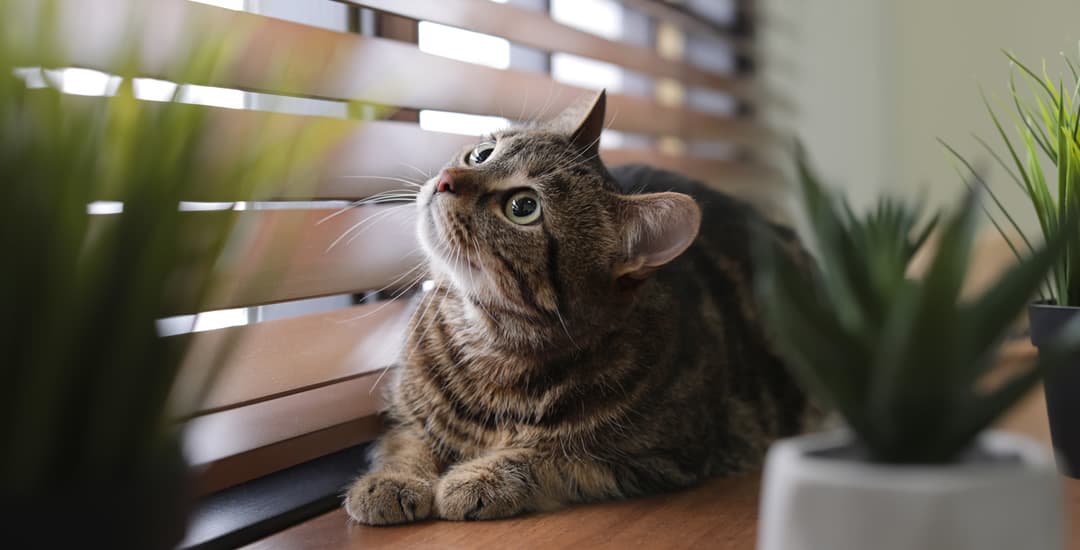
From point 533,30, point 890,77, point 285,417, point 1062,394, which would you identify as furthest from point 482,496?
point 890,77

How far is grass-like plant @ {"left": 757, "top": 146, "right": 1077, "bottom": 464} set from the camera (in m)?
0.47

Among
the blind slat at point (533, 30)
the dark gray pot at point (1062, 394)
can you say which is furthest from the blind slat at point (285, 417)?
the dark gray pot at point (1062, 394)

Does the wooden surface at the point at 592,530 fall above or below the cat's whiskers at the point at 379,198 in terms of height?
below

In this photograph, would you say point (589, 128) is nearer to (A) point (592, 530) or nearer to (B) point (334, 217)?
→ (B) point (334, 217)

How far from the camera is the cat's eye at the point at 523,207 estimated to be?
1119 millimetres

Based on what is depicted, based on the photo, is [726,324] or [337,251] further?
[726,324]

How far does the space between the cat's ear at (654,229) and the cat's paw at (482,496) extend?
27cm

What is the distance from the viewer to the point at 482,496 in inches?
39.7

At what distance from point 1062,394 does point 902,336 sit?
Result: 695mm

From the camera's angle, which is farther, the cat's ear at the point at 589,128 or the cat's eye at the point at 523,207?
the cat's ear at the point at 589,128

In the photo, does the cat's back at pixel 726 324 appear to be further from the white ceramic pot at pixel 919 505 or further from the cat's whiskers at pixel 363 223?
the white ceramic pot at pixel 919 505

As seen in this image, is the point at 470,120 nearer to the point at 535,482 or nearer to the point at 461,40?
the point at 461,40

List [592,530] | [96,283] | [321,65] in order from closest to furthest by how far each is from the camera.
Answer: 1. [96,283]
2. [321,65]
3. [592,530]

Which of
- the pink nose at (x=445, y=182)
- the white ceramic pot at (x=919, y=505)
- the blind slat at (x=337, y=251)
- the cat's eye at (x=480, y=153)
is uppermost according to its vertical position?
the cat's eye at (x=480, y=153)
